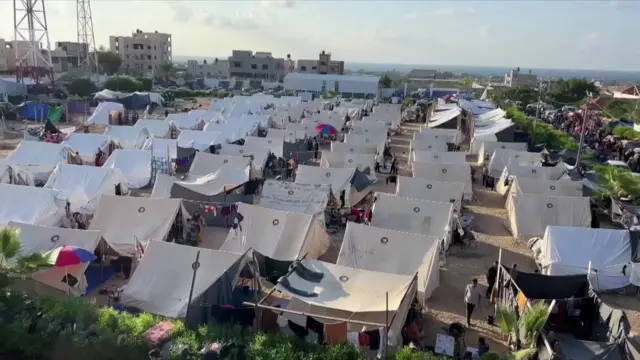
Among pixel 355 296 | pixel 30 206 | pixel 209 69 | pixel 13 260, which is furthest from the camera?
pixel 209 69

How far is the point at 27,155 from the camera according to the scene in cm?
2066

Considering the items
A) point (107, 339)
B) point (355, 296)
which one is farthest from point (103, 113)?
point (355, 296)

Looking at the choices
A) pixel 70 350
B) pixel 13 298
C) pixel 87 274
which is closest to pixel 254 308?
pixel 70 350

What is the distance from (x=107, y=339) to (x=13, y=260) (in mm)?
3278

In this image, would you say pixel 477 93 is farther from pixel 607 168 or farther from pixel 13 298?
pixel 13 298

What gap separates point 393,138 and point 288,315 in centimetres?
2722

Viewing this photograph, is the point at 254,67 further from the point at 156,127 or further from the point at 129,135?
the point at 129,135

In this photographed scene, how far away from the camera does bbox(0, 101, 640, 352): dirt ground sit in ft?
35.8

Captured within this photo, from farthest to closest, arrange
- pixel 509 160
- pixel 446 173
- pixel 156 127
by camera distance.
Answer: pixel 156 127 < pixel 509 160 < pixel 446 173

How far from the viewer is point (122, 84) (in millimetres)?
56688

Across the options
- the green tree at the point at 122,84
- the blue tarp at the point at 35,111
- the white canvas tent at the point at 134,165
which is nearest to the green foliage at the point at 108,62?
the green tree at the point at 122,84

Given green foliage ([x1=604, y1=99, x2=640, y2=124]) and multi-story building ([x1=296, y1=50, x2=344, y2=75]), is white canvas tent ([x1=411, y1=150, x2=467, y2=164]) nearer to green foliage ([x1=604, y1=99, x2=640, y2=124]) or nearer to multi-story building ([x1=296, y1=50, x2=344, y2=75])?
green foliage ([x1=604, y1=99, x2=640, y2=124])

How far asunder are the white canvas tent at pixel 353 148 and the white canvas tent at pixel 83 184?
9.95m

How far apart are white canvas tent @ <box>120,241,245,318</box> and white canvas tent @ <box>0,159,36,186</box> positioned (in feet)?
29.8
